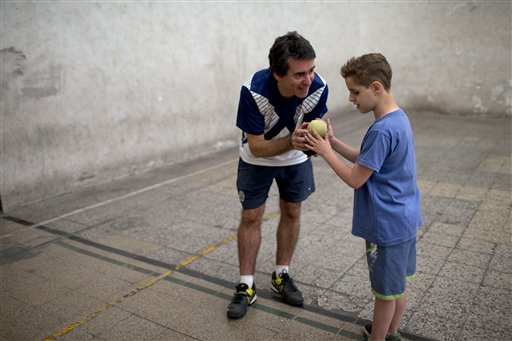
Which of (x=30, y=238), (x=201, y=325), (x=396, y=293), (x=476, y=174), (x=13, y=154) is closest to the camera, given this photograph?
(x=396, y=293)

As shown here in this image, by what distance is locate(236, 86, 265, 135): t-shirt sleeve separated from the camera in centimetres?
279

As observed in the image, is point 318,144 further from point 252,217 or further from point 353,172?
point 252,217

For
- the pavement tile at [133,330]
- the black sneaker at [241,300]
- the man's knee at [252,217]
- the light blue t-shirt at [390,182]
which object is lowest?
the pavement tile at [133,330]

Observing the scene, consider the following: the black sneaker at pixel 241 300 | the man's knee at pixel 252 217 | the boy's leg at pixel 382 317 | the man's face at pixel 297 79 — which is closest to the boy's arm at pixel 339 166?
the man's face at pixel 297 79

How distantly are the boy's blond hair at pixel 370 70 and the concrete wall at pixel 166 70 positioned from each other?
13.4 ft

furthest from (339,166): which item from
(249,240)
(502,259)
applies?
(502,259)

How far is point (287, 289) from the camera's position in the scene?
3164 millimetres

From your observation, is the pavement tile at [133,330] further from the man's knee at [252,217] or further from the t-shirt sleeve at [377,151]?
the t-shirt sleeve at [377,151]

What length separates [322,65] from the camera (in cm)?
Result: 993

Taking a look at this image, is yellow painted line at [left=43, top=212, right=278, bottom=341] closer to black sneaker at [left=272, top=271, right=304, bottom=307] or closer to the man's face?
black sneaker at [left=272, top=271, right=304, bottom=307]

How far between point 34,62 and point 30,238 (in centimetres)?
201

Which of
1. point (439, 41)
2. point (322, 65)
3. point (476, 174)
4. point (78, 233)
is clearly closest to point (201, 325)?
point (78, 233)

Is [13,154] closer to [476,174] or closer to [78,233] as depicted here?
[78,233]

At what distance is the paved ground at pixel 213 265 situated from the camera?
2898 millimetres
